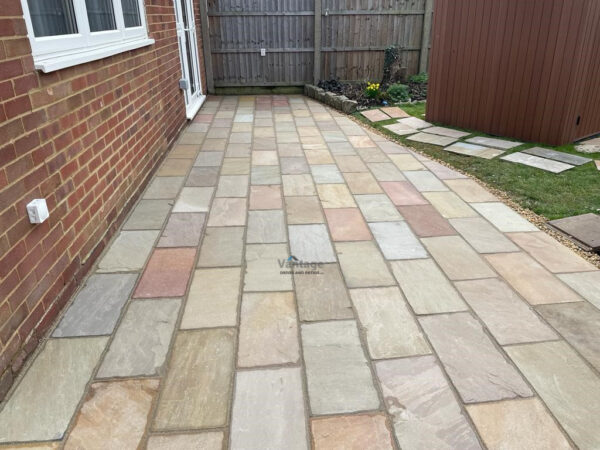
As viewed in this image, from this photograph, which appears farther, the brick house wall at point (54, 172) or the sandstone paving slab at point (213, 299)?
the sandstone paving slab at point (213, 299)

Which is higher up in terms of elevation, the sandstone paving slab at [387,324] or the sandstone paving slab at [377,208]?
the sandstone paving slab at [377,208]

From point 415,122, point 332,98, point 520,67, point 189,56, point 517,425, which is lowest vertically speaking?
point 517,425

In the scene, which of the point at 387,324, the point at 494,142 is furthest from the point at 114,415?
the point at 494,142

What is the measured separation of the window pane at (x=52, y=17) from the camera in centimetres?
225

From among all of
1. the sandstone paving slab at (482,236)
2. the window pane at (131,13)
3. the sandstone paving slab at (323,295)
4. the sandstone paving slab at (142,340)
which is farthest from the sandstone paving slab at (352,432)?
the window pane at (131,13)

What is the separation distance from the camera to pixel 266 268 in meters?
2.79

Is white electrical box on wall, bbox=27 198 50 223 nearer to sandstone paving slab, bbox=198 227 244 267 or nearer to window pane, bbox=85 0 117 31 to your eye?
sandstone paving slab, bbox=198 227 244 267

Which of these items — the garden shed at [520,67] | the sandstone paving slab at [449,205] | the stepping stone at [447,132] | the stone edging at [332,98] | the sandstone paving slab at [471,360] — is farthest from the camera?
the stone edging at [332,98]

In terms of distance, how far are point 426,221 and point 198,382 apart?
222cm

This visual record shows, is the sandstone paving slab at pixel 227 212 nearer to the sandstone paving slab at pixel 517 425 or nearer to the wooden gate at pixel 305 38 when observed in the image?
the sandstone paving slab at pixel 517 425

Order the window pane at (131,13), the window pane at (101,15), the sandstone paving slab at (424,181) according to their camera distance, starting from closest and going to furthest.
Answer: the window pane at (101,15) → the window pane at (131,13) → the sandstone paving slab at (424,181)

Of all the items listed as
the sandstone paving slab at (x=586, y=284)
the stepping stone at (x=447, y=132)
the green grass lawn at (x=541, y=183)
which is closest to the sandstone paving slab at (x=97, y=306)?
the sandstone paving slab at (x=586, y=284)

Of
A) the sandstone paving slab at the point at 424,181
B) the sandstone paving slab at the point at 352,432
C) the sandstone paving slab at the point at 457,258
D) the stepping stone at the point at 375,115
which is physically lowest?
the sandstone paving slab at the point at 352,432

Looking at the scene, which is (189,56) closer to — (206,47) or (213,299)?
(206,47)
